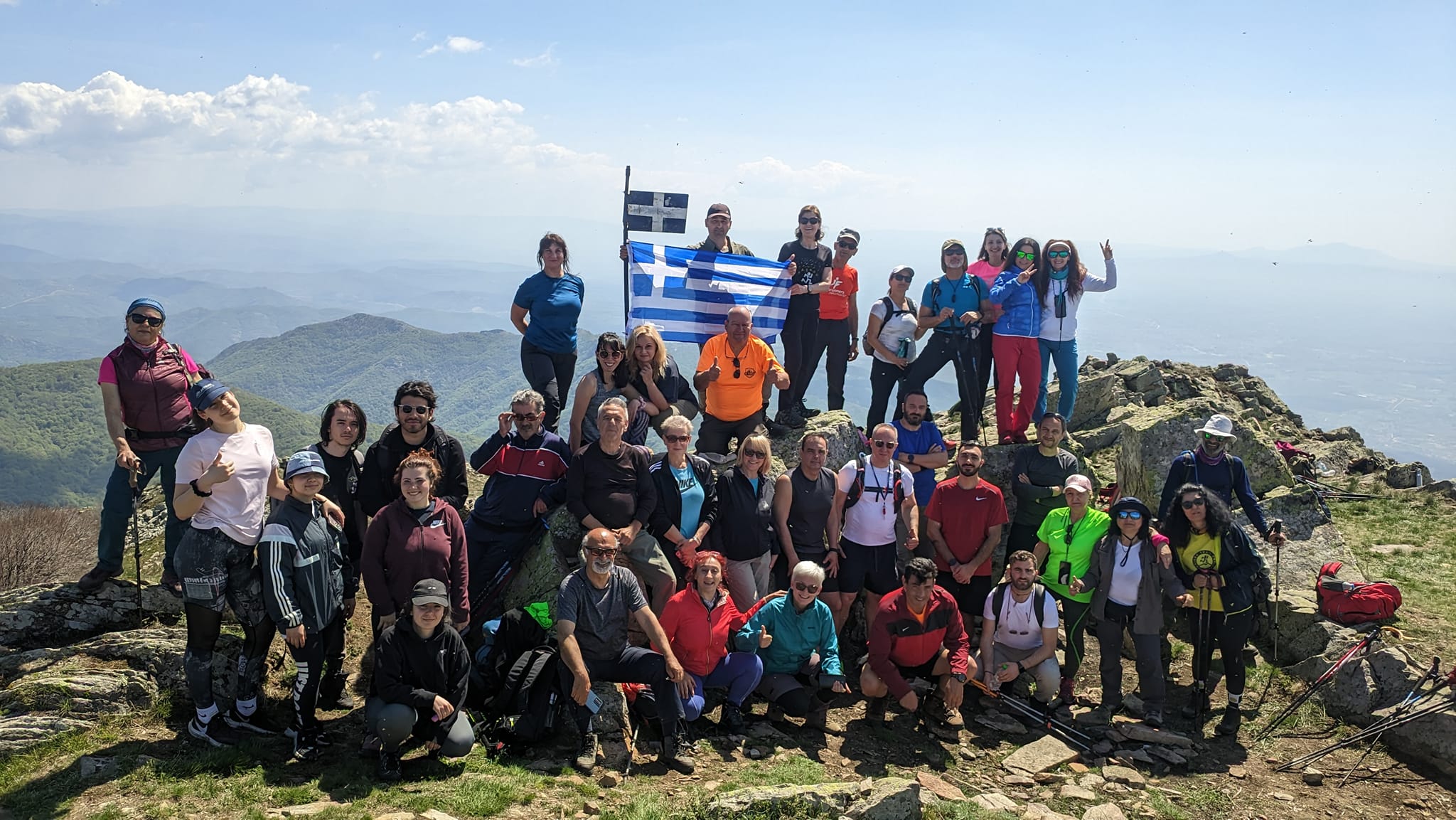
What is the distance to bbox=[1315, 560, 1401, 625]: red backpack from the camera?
11117 millimetres

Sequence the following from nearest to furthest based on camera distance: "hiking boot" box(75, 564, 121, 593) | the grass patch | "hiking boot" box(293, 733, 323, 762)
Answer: "hiking boot" box(293, 733, 323, 762) < "hiking boot" box(75, 564, 121, 593) < the grass patch

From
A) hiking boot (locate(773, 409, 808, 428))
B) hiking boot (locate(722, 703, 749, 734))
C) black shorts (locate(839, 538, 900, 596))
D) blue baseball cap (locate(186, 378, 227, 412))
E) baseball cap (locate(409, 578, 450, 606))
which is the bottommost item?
hiking boot (locate(722, 703, 749, 734))

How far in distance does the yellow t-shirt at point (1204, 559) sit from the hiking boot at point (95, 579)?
1228cm

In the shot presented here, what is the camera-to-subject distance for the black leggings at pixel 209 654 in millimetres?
7473

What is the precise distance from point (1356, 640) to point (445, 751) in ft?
35.5

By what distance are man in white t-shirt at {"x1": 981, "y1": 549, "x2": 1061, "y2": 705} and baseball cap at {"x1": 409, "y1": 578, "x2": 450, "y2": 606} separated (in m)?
6.15

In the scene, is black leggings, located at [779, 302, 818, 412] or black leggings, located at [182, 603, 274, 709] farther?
black leggings, located at [779, 302, 818, 412]

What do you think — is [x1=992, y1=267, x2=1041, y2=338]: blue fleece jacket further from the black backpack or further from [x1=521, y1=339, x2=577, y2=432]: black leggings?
[x1=521, y1=339, x2=577, y2=432]: black leggings

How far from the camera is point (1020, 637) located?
9969 mm

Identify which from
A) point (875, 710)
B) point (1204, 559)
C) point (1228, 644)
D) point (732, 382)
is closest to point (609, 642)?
point (875, 710)

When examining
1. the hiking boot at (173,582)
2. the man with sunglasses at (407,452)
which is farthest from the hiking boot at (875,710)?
the hiking boot at (173,582)

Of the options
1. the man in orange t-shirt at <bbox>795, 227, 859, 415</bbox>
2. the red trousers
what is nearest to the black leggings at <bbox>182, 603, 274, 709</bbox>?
the man in orange t-shirt at <bbox>795, 227, 859, 415</bbox>

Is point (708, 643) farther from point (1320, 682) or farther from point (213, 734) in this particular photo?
point (1320, 682)

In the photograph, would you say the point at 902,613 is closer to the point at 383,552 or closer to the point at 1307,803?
the point at 1307,803
